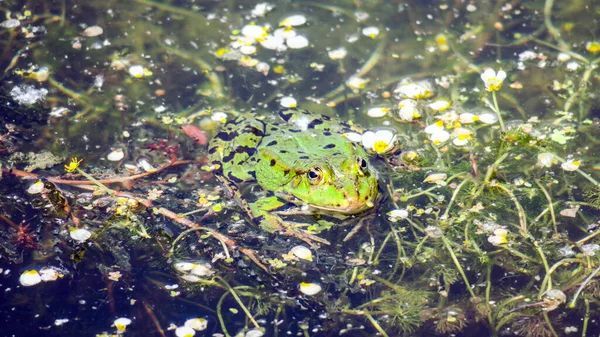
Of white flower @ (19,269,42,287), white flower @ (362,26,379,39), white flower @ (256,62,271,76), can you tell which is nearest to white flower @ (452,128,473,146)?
white flower @ (362,26,379,39)

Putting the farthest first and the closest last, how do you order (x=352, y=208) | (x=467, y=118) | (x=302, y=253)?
(x=467, y=118) → (x=352, y=208) → (x=302, y=253)

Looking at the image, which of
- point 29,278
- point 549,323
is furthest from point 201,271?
point 549,323

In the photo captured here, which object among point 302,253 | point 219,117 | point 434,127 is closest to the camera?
point 302,253

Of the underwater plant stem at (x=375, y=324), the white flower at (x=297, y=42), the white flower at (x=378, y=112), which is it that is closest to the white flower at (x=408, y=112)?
the white flower at (x=378, y=112)

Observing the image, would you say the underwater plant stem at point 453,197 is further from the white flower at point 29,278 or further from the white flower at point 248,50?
the white flower at point 29,278

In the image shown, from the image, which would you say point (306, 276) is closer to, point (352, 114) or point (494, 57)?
point (352, 114)

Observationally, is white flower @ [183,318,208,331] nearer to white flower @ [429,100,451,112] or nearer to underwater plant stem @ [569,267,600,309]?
underwater plant stem @ [569,267,600,309]

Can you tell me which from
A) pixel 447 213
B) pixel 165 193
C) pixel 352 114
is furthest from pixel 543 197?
pixel 165 193

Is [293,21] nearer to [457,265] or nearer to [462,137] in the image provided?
[462,137]
